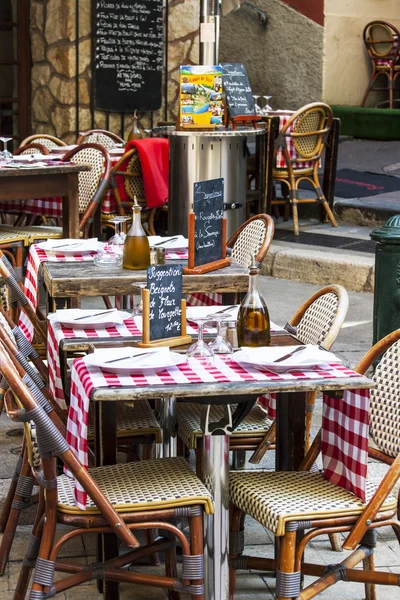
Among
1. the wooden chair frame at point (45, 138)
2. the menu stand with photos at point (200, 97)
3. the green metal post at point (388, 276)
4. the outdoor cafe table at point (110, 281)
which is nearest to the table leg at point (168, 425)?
the outdoor cafe table at point (110, 281)

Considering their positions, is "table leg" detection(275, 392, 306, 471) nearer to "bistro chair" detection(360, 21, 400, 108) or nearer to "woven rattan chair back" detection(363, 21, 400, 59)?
"bistro chair" detection(360, 21, 400, 108)

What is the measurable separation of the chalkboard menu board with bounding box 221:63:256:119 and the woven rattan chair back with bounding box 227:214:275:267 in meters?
2.81

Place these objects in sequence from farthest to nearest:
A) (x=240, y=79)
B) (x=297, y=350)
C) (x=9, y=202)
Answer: (x=240, y=79) < (x=9, y=202) < (x=297, y=350)

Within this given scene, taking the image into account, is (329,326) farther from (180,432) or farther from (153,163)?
(153,163)

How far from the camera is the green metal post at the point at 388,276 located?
468 centimetres

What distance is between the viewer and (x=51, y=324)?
3.26 m

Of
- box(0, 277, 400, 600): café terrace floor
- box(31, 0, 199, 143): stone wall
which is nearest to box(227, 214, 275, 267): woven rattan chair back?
box(0, 277, 400, 600): café terrace floor

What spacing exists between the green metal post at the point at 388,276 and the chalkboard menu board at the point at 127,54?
15.9ft

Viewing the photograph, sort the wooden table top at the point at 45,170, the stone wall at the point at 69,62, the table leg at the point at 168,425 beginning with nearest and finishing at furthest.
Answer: the table leg at the point at 168,425 < the wooden table top at the point at 45,170 < the stone wall at the point at 69,62

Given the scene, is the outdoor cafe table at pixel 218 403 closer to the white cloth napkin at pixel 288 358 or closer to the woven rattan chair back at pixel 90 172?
the white cloth napkin at pixel 288 358

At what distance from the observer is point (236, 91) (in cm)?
747

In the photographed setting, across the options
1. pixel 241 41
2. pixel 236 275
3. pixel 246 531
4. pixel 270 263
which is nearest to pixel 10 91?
pixel 270 263

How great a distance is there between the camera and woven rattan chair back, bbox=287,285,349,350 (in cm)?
321

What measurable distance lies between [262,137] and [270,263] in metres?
1.04
